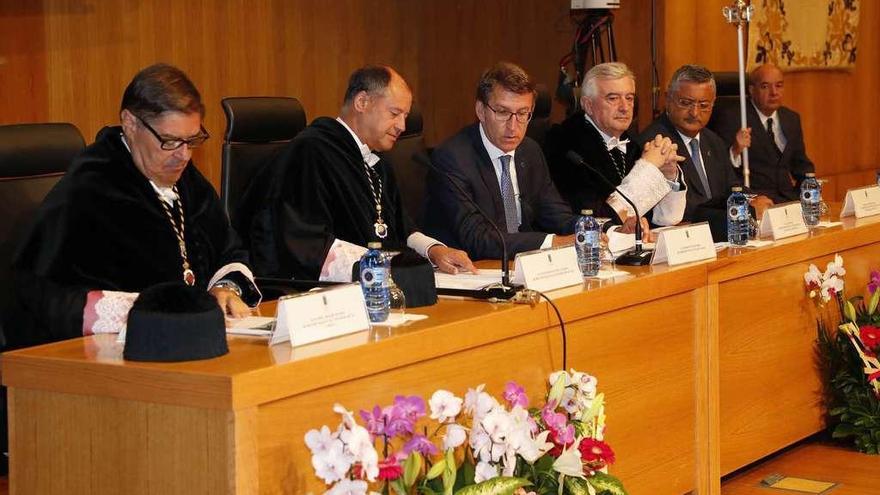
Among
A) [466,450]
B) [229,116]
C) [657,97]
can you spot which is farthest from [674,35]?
[466,450]

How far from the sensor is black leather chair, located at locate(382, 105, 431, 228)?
495cm

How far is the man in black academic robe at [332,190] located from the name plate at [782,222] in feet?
3.33

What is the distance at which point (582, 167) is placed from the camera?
16.4 ft

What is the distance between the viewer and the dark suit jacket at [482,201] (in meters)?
4.30

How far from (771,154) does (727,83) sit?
41 cm

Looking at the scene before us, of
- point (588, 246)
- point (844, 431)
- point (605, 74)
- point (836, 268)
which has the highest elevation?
point (605, 74)

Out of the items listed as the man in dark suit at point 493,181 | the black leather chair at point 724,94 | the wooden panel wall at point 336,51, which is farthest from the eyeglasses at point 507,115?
the black leather chair at point 724,94

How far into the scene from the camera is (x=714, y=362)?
3.62 m

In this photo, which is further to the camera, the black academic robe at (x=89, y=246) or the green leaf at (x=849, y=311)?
the green leaf at (x=849, y=311)

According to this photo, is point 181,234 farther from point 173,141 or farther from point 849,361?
point 849,361

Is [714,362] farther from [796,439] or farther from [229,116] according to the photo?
[229,116]

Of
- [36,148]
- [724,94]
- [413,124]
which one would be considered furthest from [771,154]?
[36,148]

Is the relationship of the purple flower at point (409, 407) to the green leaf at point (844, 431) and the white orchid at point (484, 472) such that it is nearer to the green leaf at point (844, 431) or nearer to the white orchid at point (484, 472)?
the white orchid at point (484, 472)

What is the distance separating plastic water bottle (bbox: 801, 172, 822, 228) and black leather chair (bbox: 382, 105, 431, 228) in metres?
1.32
